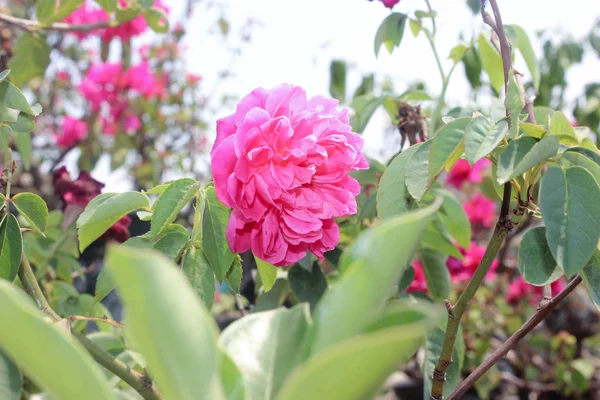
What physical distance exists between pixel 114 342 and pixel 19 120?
346 millimetres

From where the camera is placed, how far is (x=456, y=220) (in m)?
0.93

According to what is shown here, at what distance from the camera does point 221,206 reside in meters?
0.67

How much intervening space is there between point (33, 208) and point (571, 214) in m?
0.58

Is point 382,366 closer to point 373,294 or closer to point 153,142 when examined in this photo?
point 373,294

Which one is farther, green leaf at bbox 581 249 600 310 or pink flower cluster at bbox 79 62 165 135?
pink flower cluster at bbox 79 62 165 135

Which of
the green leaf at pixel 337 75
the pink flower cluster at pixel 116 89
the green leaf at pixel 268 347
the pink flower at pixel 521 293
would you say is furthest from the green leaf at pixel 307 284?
the pink flower cluster at pixel 116 89

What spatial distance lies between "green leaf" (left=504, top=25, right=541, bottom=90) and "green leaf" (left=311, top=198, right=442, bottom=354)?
2.63 feet

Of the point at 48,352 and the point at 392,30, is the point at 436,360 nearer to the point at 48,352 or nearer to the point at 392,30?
the point at 392,30

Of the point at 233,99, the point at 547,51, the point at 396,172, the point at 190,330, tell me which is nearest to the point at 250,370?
the point at 190,330

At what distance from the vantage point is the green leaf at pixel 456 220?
913mm

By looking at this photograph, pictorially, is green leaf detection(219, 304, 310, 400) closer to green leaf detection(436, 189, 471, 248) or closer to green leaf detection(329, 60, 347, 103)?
green leaf detection(436, 189, 471, 248)

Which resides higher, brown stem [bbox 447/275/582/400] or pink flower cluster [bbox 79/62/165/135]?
brown stem [bbox 447/275/582/400]

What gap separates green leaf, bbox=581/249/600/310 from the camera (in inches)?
23.2

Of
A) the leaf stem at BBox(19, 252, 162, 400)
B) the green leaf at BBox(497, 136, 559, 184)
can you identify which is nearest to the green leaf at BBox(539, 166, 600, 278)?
the green leaf at BBox(497, 136, 559, 184)
